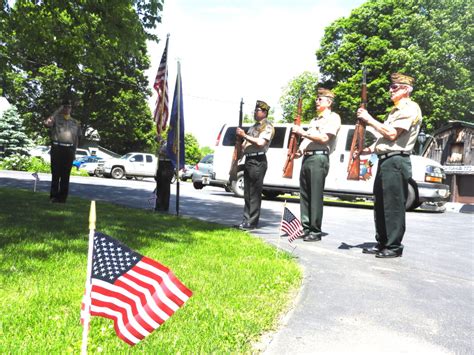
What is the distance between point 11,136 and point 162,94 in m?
31.6

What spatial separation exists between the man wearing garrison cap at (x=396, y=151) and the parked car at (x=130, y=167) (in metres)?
25.6

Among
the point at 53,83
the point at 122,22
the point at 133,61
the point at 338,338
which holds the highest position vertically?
the point at 133,61

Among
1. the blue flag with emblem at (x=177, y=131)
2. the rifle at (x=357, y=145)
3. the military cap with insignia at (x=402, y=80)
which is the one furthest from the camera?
the blue flag with emblem at (x=177, y=131)

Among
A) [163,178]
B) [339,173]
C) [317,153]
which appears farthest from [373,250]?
[339,173]

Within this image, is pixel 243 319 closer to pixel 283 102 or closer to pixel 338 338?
pixel 338 338

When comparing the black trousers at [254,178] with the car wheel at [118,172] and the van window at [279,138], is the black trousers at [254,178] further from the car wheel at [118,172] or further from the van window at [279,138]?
the car wheel at [118,172]

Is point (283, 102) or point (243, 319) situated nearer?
point (243, 319)

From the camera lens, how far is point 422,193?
13.4 metres

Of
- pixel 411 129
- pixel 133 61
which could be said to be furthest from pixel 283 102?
pixel 411 129

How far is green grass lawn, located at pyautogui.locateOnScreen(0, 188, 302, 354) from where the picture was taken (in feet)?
8.93

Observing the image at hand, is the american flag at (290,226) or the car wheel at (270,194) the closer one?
the american flag at (290,226)

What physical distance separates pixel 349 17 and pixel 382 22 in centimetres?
304

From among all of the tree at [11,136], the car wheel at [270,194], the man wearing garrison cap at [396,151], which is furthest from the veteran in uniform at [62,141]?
the tree at [11,136]

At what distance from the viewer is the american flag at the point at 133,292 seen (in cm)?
221
